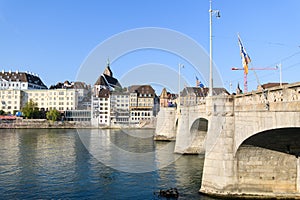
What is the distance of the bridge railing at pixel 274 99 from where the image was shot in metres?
12.4

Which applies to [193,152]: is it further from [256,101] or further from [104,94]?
[104,94]

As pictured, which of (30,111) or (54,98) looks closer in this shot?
(30,111)

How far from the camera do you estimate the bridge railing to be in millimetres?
12414

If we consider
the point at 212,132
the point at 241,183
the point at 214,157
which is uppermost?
the point at 212,132

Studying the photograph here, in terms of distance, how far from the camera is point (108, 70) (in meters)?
186

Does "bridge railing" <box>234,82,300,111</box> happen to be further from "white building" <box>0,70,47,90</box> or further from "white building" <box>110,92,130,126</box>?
"white building" <box>0,70,47,90</box>

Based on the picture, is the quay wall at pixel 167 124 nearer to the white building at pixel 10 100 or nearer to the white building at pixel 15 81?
the white building at pixel 10 100

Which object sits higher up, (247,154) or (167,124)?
(167,124)

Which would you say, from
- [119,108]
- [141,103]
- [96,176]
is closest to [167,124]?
[96,176]

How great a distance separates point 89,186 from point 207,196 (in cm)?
1016

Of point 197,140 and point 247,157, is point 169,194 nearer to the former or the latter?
point 247,157

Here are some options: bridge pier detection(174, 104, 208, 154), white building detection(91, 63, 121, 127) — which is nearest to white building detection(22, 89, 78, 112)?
white building detection(91, 63, 121, 127)

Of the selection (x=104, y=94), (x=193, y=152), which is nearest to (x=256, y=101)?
(x=193, y=152)

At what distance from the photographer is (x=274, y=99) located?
1405 cm
